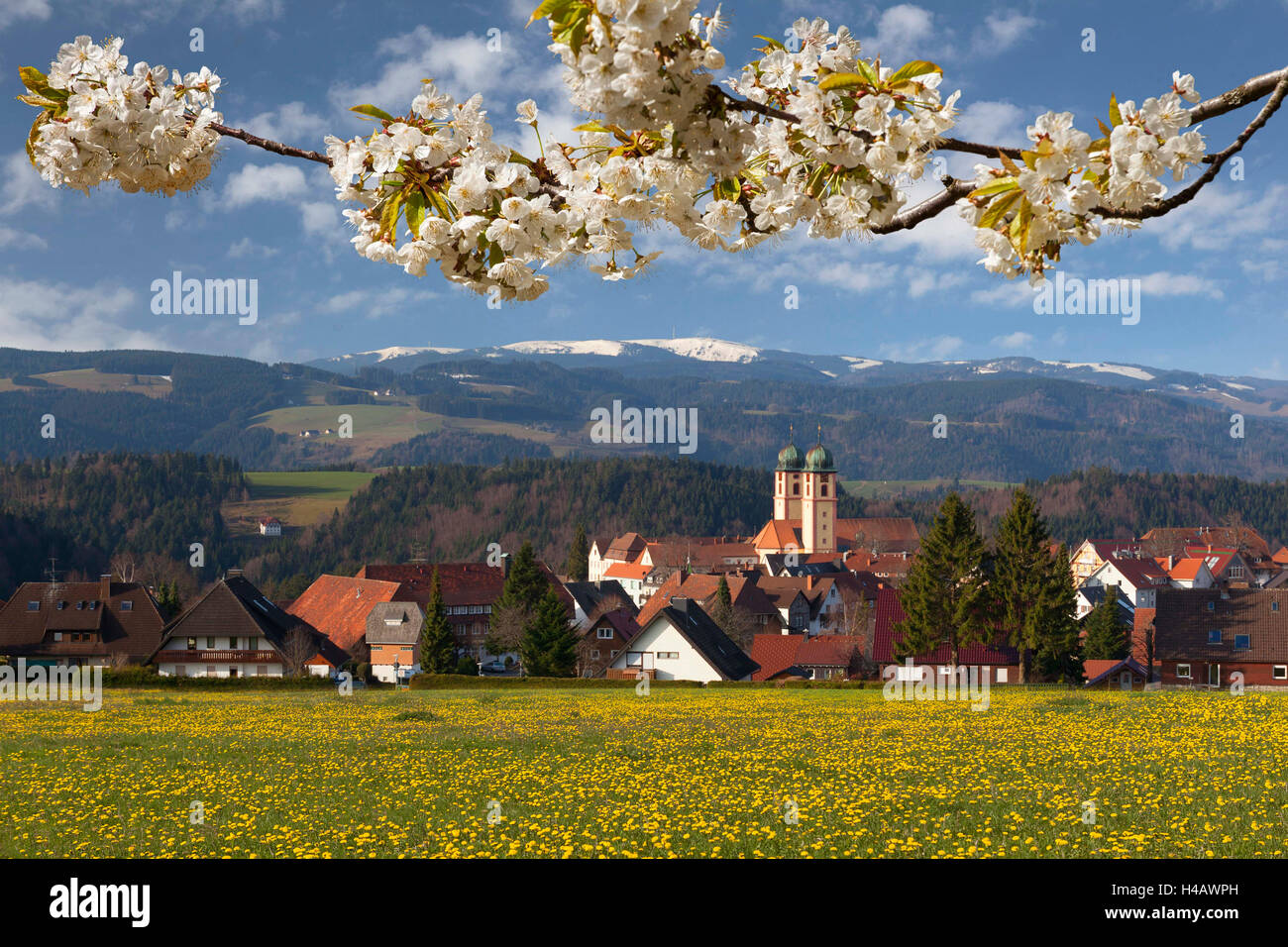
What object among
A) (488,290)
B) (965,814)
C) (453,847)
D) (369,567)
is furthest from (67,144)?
(369,567)

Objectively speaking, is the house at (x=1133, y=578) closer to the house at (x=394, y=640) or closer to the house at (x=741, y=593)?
the house at (x=741, y=593)

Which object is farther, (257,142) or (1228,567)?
(1228,567)

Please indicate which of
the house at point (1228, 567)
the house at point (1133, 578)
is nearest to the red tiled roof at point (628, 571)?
the house at point (1133, 578)

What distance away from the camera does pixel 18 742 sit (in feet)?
71.8

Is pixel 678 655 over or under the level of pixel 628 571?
under

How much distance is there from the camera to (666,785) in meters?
15.1

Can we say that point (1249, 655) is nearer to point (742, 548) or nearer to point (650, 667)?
point (650, 667)

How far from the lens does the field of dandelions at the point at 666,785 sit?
36.3ft

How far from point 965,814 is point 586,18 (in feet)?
38.7

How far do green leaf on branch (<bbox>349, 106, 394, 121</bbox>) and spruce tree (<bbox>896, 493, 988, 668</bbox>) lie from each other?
5046cm

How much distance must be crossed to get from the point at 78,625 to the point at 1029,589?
53.8 meters

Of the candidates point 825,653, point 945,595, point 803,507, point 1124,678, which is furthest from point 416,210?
point 803,507

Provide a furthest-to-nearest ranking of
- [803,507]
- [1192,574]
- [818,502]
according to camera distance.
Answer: [803,507] → [818,502] → [1192,574]

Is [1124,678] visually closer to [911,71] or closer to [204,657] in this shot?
[204,657]
